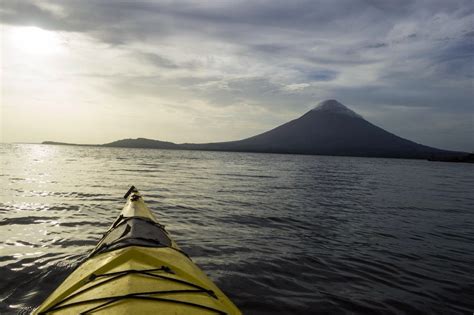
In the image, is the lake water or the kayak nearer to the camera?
the kayak

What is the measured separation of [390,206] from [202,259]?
15.8m

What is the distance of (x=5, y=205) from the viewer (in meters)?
15.5

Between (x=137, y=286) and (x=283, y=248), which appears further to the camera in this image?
(x=283, y=248)

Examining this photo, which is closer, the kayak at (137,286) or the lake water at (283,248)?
the kayak at (137,286)

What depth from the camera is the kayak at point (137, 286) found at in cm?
401

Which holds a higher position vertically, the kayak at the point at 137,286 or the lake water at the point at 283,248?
the kayak at the point at 137,286

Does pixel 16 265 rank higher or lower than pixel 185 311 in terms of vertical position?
lower

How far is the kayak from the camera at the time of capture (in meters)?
4.01

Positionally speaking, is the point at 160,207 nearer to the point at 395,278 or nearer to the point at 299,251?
the point at 299,251

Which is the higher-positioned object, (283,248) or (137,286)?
(137,286)

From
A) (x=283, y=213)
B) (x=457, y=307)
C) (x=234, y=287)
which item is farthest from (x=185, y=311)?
(x=283, y=213)

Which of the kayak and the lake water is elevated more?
the kayak

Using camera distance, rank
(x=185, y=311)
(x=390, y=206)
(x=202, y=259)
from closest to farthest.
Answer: (x=185, y=311) → (x=202, y=259) → (x=390, y=206)

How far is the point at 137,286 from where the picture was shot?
14.2 feet
